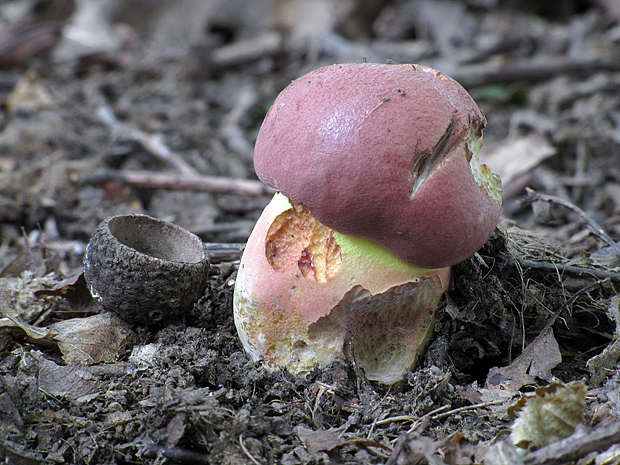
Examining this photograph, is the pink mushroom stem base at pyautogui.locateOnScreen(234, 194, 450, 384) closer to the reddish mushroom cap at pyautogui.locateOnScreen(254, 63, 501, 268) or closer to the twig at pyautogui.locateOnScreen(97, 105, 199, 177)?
the reddish mushroom cap at pyautogui.locateOnScreen(254, 63, 501, 268)

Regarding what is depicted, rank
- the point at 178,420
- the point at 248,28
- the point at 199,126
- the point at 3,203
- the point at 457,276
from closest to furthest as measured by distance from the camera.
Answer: the point at 178,420 → the point at 457,276 → the point at 3,203 → the point at 199,126 → the point at 248,28

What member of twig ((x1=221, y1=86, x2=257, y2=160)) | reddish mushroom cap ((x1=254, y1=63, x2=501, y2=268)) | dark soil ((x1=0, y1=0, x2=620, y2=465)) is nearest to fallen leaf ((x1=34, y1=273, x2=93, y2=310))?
dark soil ((x1=0, y1=0, x2=620, y2=465))

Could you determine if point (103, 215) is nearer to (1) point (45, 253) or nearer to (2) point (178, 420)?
(1) point (45, 253)

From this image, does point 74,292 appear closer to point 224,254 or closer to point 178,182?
point 224,254

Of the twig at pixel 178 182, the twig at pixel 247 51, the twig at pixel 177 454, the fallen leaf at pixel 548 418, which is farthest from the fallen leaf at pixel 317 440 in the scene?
the twig at pixel 247 51

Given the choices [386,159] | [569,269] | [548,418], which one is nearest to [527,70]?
[569,269]

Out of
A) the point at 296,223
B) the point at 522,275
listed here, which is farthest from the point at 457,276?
the point at 296,223

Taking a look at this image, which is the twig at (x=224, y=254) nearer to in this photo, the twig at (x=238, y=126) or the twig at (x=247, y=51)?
the twig at (x=238, y=126)
